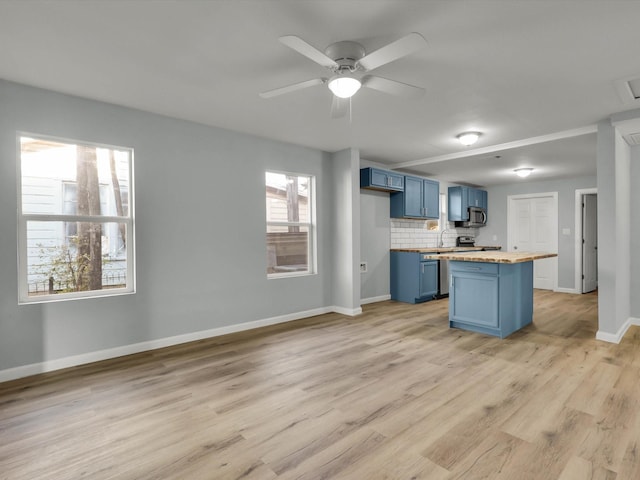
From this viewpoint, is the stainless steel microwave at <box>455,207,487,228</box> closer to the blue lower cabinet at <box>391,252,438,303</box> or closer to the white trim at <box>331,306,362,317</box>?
the blue lower cabinet at <box>391,252,438,303</box>

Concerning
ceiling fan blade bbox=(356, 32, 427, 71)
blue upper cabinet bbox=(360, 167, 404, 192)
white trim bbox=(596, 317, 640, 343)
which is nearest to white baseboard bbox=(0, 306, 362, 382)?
blue upper cabinet bbox=(360, 167, 404, 192)

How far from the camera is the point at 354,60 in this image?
236 cm

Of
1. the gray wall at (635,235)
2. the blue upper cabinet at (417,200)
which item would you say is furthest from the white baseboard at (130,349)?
the gray wall at (635,235)

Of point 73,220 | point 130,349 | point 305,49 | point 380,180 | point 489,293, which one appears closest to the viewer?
point 305,49

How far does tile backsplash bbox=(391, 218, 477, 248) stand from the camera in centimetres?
654

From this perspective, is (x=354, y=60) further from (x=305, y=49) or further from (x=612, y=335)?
(x=612, y=335)

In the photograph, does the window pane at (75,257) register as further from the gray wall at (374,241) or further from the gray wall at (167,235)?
the gray wall at (374,241)

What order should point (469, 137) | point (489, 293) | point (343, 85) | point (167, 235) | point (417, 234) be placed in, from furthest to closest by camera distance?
point (417, 234), point (469, 137), point (489, 293), point (167, 235), point (343, 85)

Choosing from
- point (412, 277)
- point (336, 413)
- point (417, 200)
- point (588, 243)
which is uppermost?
point (417, 200)

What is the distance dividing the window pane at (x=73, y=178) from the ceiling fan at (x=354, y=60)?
6.19 feet

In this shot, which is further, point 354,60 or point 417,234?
point 417,234

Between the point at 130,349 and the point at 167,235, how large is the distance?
117 centimetres

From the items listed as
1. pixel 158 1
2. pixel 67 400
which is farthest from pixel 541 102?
pixel 67 400

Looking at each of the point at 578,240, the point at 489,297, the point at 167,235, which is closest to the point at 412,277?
the point at 489,297
